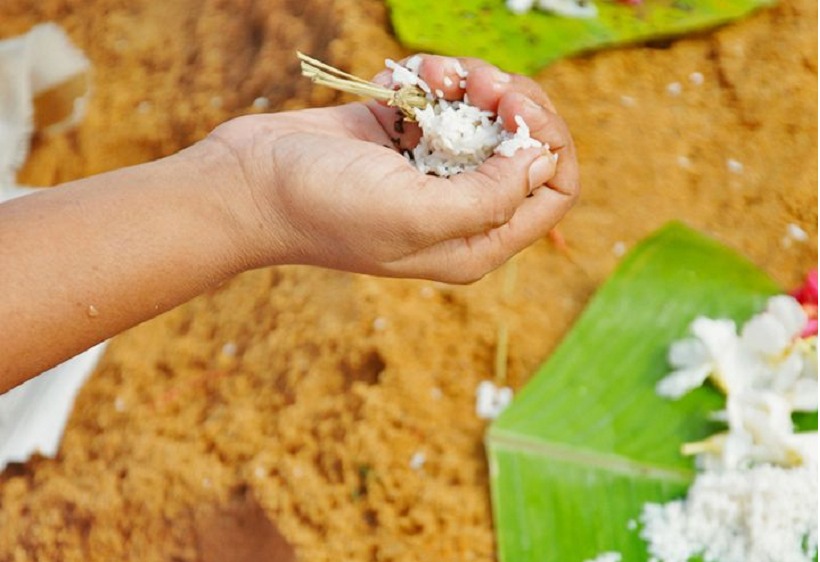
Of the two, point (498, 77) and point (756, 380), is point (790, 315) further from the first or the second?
point (498, 77)

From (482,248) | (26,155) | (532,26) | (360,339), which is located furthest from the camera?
(26,155)

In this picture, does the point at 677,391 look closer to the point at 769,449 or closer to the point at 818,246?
A: the point at 769,449

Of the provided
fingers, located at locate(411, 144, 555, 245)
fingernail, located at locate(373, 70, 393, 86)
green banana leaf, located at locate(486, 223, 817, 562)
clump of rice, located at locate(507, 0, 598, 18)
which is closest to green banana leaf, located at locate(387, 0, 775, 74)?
clump of rice, located at locate(507, 0, 598, 18)

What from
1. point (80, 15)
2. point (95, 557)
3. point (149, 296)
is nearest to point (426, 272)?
point (149, 296)

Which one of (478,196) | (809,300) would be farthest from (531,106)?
(809,300)

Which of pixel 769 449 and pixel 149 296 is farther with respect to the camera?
pixel 769 449

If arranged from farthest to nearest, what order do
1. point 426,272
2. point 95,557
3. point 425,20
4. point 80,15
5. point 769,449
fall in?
1. point 80,15
2. point 425,20
3. point 95,557
4. point 769,449
5. point 426,272

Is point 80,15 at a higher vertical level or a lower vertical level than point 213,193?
lower
